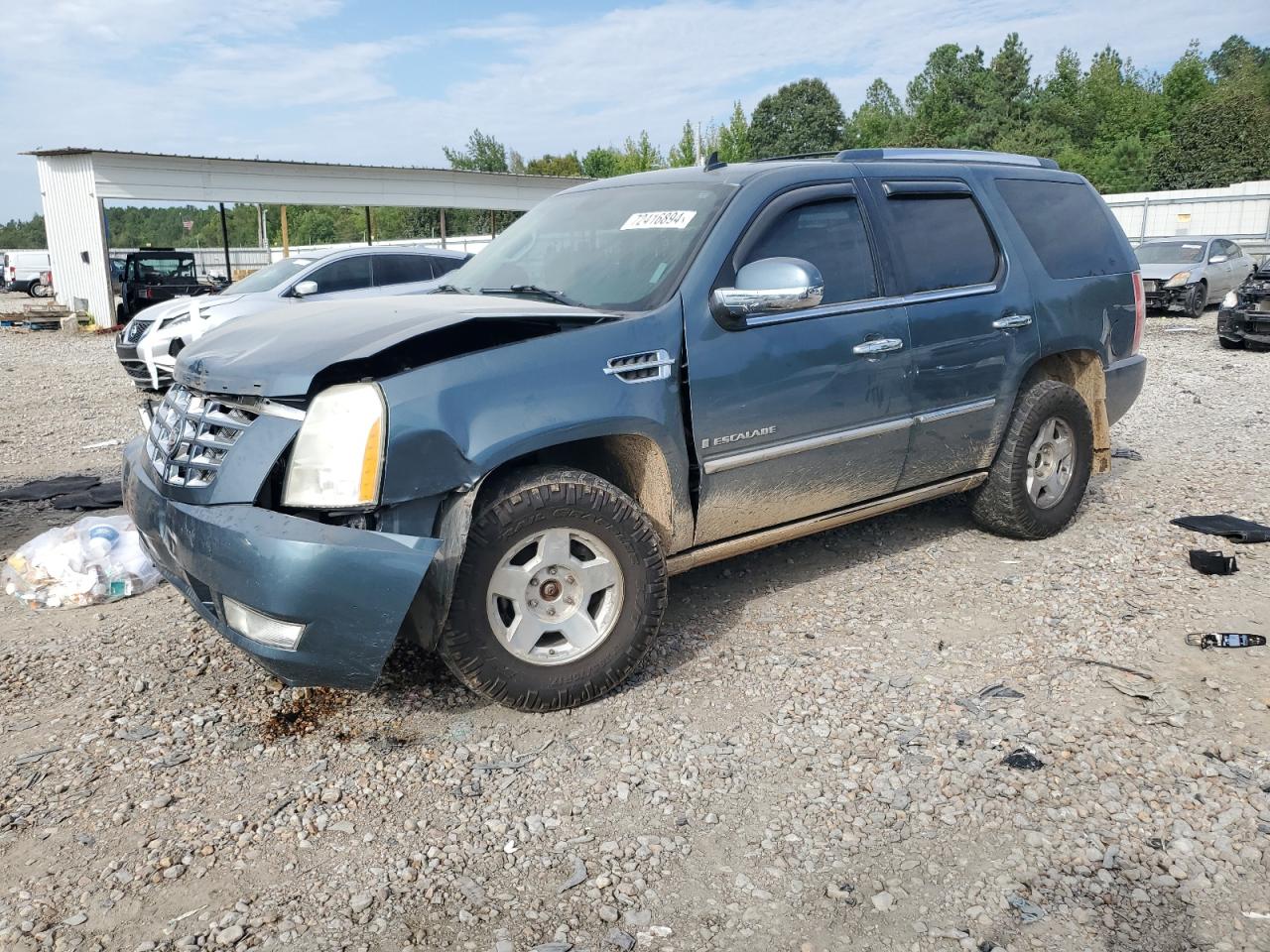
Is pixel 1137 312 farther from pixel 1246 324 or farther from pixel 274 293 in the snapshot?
pixel 1246 324

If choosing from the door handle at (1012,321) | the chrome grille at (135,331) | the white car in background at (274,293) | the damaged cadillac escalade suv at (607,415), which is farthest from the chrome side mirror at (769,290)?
the chrome grille at (135,331)

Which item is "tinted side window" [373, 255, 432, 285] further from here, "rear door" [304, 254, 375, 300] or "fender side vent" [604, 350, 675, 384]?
"fender side vent" [604, 350, 675, 384]

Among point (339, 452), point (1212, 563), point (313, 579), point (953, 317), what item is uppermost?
point (953, 317)

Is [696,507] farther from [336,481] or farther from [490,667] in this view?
[336,481]

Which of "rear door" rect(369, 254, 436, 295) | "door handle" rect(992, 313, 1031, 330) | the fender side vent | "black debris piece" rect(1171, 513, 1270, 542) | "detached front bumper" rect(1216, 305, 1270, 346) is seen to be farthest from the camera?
"detached front bumper" rect(1216, 305, 1270, 346)

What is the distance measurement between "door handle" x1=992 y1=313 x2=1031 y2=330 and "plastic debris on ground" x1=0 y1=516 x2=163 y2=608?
4.33 meters

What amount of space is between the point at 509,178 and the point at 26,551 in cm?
2593

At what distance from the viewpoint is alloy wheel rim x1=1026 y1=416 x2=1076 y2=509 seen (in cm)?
532

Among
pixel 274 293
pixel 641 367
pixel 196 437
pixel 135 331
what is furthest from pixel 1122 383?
pixel 135 331

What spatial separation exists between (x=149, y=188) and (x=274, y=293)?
1415 centimetres

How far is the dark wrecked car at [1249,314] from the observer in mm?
13758

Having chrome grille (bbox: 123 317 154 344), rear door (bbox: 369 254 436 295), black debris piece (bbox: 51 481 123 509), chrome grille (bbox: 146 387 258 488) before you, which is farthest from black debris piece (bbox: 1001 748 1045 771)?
chrome grille (bbox: 123 317 154 344)

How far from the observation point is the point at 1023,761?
325cm

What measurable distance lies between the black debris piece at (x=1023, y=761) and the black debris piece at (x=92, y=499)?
5409 millimetres
